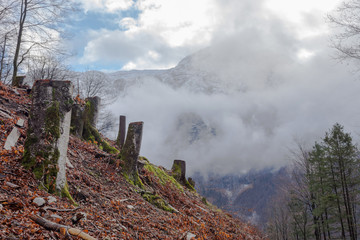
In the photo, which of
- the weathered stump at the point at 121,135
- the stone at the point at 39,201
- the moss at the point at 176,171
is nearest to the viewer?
the stone at the point at 39,201

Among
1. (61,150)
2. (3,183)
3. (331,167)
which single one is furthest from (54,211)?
(331,167)

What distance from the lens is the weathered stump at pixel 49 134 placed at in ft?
17.6

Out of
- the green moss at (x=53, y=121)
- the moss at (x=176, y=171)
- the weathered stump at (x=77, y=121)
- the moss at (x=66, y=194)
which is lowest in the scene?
the moss at (x=176, y=171)

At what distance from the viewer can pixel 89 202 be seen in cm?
602

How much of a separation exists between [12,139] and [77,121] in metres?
4.61

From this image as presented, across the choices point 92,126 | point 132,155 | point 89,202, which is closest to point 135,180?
point 132,155

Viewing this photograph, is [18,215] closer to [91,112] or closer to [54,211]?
[54,211]

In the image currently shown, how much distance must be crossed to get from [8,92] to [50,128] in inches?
270

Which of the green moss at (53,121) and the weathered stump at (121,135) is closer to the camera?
the green moss at (53,121)

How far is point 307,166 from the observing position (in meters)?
24.5

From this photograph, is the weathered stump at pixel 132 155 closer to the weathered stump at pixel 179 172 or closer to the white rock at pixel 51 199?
the white rock at pixel 51 199

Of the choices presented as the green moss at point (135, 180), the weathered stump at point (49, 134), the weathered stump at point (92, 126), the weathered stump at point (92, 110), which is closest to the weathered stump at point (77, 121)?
the weathered stump at point (92, 126)

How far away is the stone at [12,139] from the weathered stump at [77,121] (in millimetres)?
3853

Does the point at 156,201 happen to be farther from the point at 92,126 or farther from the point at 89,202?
the point at 92,126
